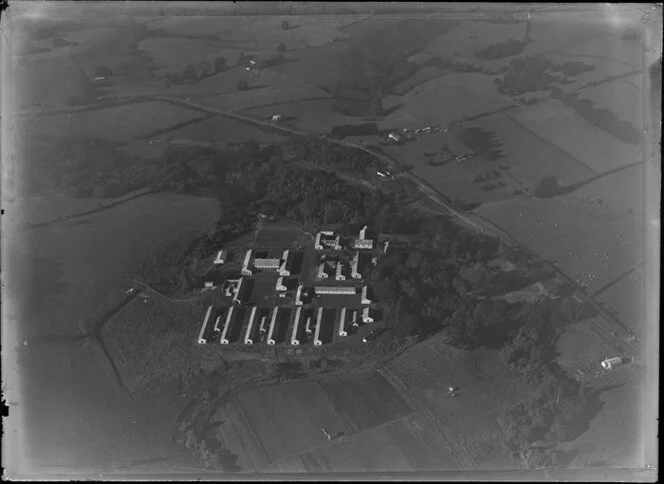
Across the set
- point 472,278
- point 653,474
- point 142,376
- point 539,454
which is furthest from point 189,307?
point 653,474

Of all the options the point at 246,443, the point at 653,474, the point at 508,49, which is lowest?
the point at 246,443

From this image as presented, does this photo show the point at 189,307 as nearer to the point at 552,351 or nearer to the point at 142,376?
the point at 142,376

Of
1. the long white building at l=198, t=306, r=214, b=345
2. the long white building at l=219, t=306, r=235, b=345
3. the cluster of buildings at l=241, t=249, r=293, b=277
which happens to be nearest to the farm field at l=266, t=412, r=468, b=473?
the long white building at l=219, t=306, r=235, b=345

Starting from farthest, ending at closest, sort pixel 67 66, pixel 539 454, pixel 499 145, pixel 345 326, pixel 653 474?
pixel 67 66 → pixel 499 145 → pixel 345 326 → pixel 539 454 → pixel 653 474

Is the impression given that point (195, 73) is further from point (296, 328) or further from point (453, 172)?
point (296, 328)

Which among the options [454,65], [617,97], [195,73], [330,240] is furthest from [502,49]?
[195,73]

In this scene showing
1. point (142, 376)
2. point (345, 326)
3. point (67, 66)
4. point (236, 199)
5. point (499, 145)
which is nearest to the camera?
point (142, 376)

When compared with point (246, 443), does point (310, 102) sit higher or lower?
higher
